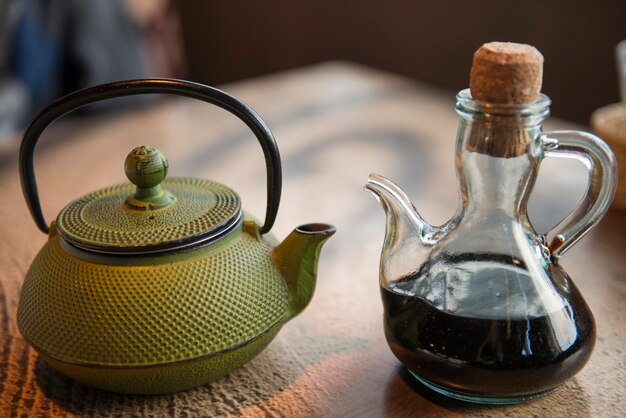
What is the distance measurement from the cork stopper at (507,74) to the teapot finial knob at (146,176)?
254mm

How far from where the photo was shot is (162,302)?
1.72 feet

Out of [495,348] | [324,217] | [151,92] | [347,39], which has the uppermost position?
[151,92]

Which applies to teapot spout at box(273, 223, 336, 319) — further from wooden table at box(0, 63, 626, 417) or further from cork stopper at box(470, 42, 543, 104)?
cork stopper at box(470, 42, 543, 104)

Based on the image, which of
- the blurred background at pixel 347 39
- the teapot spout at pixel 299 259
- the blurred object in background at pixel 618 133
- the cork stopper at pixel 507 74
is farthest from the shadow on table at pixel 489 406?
the blurred background at pixel 347 39

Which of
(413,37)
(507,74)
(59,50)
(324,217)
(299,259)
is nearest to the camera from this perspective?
(507,74)

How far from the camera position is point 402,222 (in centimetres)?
58

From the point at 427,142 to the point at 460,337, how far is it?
2.39 ft

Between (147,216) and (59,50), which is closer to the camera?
(147,216)

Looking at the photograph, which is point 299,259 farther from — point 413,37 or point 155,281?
point 413,37

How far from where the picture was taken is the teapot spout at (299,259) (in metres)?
0.59

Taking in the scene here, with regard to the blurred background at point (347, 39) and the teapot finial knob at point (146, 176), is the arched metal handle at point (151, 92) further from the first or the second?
the blurred background at point (347, 39)

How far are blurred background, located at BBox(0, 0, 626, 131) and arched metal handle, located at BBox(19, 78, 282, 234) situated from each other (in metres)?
1.44

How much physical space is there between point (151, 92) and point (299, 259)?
0.60 feet

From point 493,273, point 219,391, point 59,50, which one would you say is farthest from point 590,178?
point 59,50
